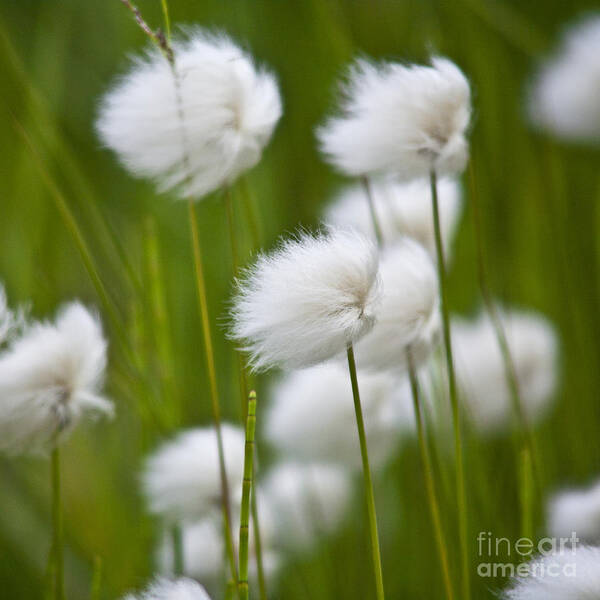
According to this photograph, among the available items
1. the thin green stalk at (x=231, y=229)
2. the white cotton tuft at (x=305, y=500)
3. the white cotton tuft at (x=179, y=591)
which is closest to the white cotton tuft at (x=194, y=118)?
the thin green stalk at (x=231, y=229)

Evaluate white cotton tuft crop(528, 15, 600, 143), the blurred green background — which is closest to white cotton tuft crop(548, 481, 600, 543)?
the blurred green background

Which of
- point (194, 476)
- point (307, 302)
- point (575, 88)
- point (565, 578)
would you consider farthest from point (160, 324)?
point (575, 88)

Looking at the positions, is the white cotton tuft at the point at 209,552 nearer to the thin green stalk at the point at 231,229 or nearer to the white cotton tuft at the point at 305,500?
the white cotton tuft at the point at 305,500

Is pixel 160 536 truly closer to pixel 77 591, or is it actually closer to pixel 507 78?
pixel 77 591

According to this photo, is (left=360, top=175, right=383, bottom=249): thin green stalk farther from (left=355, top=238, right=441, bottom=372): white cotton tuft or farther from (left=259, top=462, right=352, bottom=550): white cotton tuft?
(left=259, top=462, right=352, bottom=550): white cotton tuft

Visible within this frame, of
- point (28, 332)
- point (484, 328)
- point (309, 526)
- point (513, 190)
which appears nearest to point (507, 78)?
point (513, 190)

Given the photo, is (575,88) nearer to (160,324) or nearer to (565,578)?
(160,324)

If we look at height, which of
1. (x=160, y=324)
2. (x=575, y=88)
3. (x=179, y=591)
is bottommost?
(x=179, y=591)
